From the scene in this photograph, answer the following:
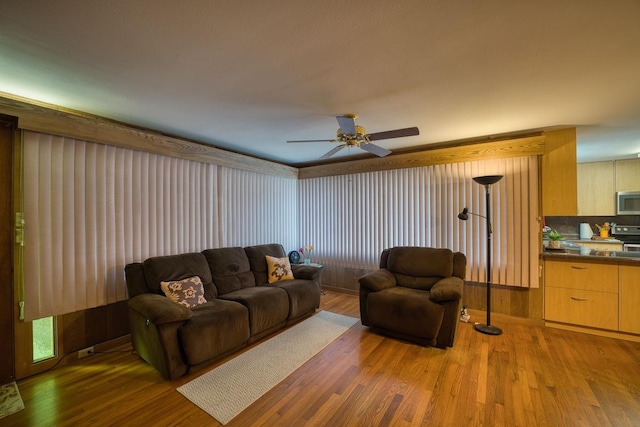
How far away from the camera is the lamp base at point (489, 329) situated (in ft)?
10.2

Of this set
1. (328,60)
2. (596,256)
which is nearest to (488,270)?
(596,256)

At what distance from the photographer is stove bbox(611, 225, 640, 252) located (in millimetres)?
4609

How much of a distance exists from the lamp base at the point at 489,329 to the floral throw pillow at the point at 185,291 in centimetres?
328

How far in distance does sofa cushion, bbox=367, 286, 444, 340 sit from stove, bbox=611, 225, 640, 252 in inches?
174

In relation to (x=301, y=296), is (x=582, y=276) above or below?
above

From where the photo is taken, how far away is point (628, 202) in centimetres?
464

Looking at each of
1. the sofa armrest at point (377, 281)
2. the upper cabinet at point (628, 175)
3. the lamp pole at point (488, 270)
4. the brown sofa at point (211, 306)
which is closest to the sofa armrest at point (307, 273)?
the brown sofa at point (211, 306)

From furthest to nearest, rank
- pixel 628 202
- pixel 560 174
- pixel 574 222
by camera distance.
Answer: pixel 574 222, pixel 628 202, pixel 560 174

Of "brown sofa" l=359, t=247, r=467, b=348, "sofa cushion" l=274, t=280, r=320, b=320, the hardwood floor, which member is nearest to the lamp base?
the hardwood floor

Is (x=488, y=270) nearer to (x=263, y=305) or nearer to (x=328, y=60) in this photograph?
(x=263, y=305)

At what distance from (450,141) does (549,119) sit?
113 cm

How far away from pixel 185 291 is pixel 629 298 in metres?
4.91

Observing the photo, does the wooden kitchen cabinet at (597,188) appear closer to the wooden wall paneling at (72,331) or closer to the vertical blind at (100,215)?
the vertical blind at (100,215)

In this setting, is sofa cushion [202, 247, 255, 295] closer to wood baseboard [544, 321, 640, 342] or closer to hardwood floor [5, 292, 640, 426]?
hardwood floor [5, 292, 640, 426]
